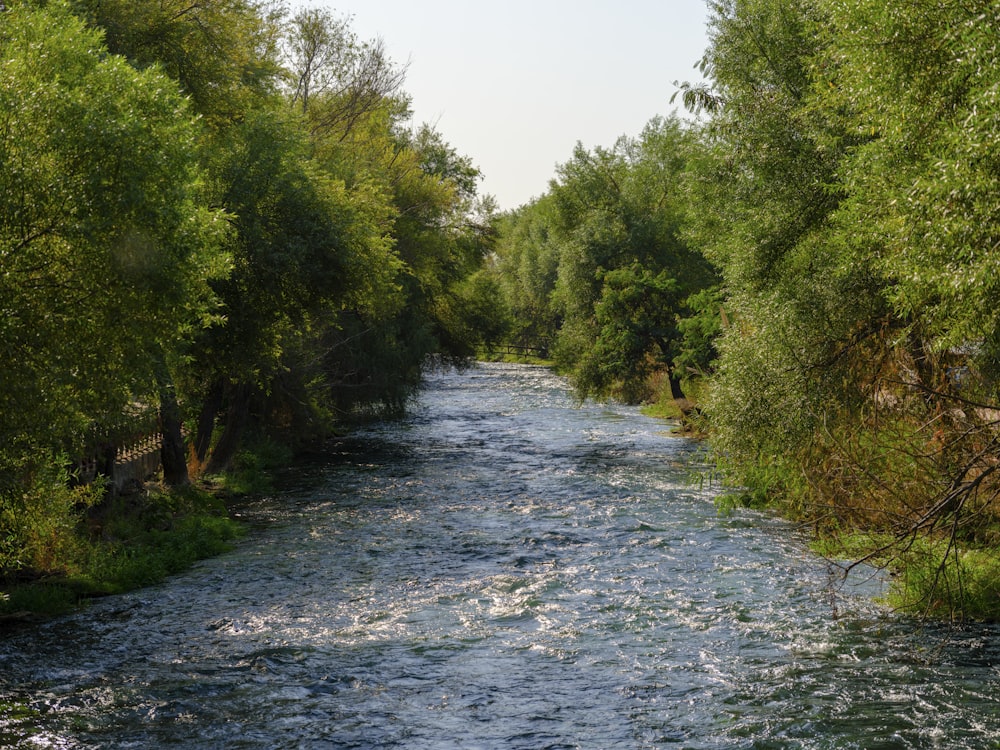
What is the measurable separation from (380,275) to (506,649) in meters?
18.5

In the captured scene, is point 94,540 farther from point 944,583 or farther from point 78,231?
point 944,583

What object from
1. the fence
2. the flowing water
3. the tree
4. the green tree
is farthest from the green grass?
the green tree

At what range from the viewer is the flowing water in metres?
12.2

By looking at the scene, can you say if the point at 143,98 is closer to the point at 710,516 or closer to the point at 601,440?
the point at 710,516

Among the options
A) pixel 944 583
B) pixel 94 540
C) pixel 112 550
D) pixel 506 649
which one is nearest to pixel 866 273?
pixel 944 583

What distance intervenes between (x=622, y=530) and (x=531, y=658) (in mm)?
9317

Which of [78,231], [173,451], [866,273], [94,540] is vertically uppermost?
[78,231]

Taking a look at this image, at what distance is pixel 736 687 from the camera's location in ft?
44.0

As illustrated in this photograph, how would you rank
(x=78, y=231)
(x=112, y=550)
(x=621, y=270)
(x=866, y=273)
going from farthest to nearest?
1. (x=621, y=270)
2. (x=112, y=550)
3. (x=866, y=273)
4. (x=78, y=231)

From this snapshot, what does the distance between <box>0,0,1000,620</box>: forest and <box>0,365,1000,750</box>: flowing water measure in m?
1.33

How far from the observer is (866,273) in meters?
19.5

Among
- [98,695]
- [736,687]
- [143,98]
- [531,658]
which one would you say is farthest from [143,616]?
[736,687]

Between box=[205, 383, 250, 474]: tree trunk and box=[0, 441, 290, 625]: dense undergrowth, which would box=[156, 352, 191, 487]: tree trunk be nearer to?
box=[0, 441, 290, 625]: dense undergrowth

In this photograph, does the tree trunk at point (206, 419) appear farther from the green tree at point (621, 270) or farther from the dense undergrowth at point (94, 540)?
the green tree at point (621, 270)
